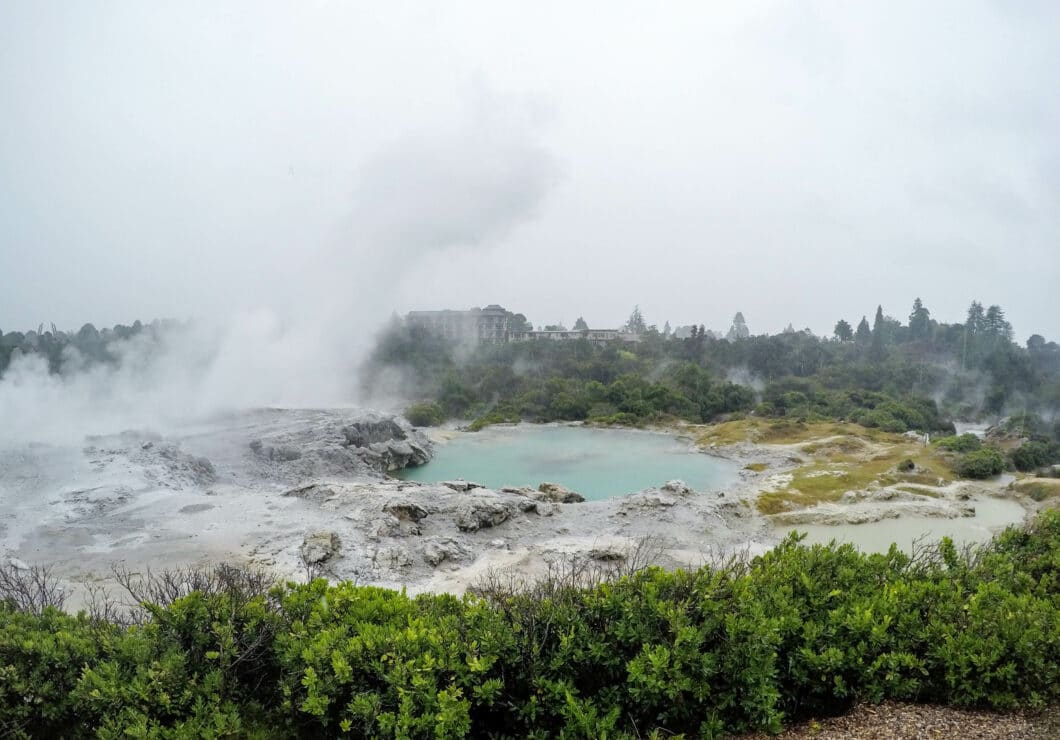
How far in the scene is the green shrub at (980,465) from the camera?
2747cm

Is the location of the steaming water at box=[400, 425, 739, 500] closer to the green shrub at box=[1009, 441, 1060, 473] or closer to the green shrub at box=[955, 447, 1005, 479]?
the green shrub at box=[955, 447, 1005, 479]

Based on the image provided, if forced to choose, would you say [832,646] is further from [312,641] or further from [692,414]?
[692,414]

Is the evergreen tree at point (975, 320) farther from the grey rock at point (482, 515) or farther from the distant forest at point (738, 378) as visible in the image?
the grey rock at point (482, 515)

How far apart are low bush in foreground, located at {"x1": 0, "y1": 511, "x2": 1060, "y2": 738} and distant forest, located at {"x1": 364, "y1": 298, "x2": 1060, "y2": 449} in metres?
40.7

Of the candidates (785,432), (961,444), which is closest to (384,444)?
(785,432)

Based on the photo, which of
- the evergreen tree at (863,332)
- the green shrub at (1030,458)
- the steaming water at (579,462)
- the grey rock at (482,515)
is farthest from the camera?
the evergreen tree at (863,332)

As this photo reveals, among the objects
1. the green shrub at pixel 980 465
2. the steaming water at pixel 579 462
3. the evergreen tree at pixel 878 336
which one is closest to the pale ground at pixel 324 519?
the green shrub at pixel 980 465

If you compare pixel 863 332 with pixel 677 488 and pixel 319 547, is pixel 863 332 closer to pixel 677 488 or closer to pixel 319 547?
pixel 677 488

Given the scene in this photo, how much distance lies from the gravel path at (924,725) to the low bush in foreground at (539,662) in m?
0.14

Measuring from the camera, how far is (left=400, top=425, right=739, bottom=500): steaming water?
27.6m

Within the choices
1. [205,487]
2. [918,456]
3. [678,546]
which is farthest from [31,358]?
[918,456]

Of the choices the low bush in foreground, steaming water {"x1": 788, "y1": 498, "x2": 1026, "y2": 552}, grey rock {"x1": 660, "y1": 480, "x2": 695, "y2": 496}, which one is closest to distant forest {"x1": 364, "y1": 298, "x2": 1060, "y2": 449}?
steaming water {"x1": 788, "y1": 498, "x2": 1026, "y2": 552}

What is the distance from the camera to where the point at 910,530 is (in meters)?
19.6

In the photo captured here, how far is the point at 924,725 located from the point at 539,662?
340 centimetres
